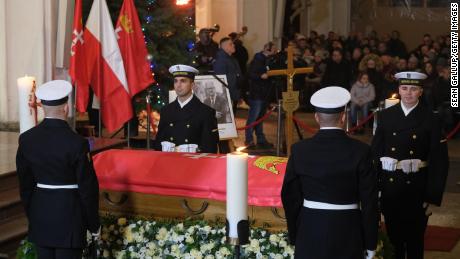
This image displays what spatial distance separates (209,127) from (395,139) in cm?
144

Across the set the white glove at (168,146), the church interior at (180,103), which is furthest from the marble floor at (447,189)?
the white glove at (168,146)

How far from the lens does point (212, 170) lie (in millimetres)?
5102

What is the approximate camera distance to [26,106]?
5.51 meters

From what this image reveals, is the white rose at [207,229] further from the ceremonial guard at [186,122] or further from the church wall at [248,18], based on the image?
the church wall at [248,18]

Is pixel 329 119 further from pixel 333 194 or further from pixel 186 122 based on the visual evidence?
pixel 186 122

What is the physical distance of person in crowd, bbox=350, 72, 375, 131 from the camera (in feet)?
46.2

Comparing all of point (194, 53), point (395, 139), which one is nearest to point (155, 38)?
point (194, 53)

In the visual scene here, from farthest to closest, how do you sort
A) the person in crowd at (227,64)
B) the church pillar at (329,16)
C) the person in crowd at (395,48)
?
the church pillar at (329,16) < the person in crowd at (395,48) < the person in crowd at (227,64)

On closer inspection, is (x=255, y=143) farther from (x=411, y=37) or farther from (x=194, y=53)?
(x=411, y=37)

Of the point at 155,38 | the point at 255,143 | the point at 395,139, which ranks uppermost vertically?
the point at 155,38

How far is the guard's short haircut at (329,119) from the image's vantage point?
4254mm

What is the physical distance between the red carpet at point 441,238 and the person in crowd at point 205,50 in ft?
23.8

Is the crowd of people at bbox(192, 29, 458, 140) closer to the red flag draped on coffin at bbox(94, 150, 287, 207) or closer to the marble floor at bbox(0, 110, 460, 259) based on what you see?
the marble floor at bbox(0, 110, 460, 259)

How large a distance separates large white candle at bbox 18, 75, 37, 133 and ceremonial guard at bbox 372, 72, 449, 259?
90.5 inches
